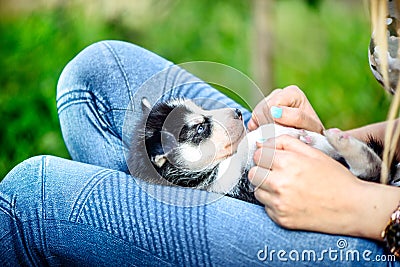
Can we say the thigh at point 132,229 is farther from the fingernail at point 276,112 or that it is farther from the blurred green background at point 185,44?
the blurred green background at point 185,44

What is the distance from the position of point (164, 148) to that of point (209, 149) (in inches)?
4.6

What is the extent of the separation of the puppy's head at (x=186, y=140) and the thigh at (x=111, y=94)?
0.10 metres

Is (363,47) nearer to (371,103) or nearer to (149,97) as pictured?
(371,103)

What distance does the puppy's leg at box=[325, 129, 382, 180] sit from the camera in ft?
4.72

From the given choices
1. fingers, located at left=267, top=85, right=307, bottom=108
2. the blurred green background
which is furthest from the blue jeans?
the blurred green background

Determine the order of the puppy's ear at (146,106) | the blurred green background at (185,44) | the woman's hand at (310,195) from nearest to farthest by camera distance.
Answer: the woman's hand at (310,195)
the puppy's ear at (146,106)
the blurred green background at (185,44)

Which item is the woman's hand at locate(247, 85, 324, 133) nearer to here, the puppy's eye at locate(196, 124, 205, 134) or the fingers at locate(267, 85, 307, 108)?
the fingers at locate(267, 85, 307, 108)

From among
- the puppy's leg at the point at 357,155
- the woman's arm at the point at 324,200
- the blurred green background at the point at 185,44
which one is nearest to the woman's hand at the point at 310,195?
the woman's arm at the point at 324,200

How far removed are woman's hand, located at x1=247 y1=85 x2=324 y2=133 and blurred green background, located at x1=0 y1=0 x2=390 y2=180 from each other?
1.28 metres

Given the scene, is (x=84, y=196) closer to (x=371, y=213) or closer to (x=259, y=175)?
(x=259, y=175)

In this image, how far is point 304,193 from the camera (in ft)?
4.07

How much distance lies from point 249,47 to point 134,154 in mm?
2598

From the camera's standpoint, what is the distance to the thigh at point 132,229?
4.10 feet

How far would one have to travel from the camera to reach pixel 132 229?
1.30 metres
